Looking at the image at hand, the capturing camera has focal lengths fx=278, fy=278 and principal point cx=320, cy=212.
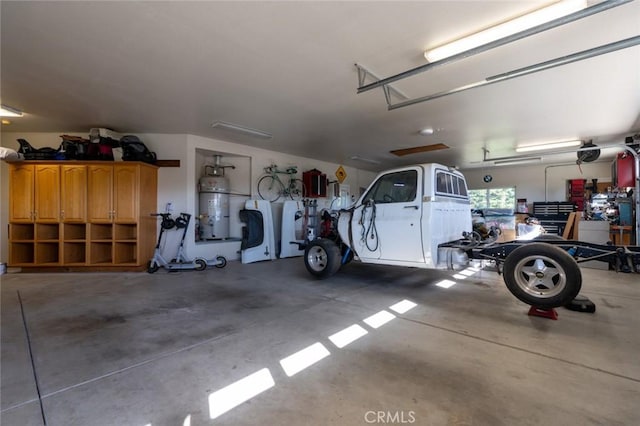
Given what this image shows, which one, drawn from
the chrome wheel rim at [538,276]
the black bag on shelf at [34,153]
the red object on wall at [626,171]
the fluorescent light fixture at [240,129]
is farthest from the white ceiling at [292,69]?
the chrome wheel rim at [538,276]

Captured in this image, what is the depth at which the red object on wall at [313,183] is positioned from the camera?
867 centimetres

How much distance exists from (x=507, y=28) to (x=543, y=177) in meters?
9.82

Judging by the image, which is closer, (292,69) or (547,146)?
(292,69)

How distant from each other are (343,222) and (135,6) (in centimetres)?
376

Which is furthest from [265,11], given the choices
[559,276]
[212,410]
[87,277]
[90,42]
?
[87,277]

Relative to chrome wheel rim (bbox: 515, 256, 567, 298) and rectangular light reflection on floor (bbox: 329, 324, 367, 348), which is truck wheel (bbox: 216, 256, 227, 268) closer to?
rectangular light reflection on floor (bbox: 329, 324, 367, 348)

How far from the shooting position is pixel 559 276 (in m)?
2.94

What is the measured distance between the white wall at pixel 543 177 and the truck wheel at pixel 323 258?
9159 mm

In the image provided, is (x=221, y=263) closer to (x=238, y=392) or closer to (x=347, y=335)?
(x=347, y=335)

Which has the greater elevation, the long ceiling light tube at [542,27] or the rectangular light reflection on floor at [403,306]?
the long ceiling light tube at [542,27]

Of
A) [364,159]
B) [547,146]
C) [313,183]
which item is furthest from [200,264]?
[547,146]

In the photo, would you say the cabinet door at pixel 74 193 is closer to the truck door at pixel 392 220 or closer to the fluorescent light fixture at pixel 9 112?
the fluorescent light fixture at pixel 9 112

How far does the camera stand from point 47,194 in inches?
222

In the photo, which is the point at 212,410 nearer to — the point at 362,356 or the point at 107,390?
the point at 107,390
